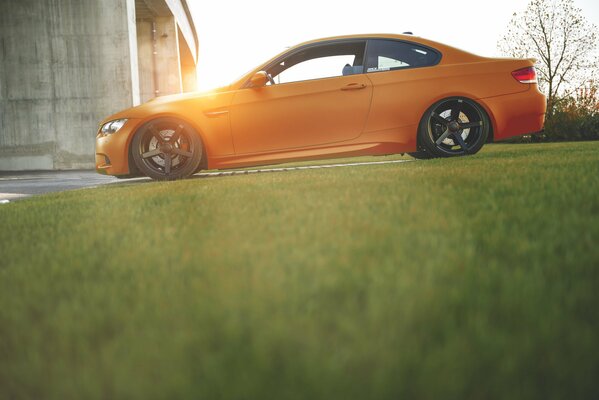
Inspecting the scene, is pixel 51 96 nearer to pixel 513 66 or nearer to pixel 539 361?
pixel 513 66

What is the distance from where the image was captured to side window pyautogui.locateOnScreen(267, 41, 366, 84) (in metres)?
A: 6.53

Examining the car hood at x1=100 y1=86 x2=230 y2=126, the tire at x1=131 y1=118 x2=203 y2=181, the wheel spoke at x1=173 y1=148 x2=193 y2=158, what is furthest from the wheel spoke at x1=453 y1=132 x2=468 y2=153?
the wheel spoke at x1=173 y1=148 x2=193 y2=158

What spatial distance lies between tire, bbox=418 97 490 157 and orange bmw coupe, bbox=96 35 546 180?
1cm

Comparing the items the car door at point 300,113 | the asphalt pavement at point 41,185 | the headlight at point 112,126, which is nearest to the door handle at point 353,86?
the car door at point 300,113

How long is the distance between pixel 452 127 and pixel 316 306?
5674mm

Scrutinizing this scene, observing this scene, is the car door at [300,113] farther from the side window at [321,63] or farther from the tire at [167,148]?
the tire at [167,148]

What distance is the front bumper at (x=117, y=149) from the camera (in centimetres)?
650

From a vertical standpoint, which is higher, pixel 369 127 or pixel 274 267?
pixel 369 127

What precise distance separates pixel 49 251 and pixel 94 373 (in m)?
1.44

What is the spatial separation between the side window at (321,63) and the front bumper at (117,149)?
1905 millimetres

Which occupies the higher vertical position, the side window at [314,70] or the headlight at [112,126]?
the side window at [314,70]

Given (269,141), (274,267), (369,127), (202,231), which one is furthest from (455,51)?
(274,267)

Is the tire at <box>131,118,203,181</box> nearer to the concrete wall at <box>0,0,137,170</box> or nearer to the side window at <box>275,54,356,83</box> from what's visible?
the side window at <box>275,54,356,83</box>

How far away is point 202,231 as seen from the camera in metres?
2.66
